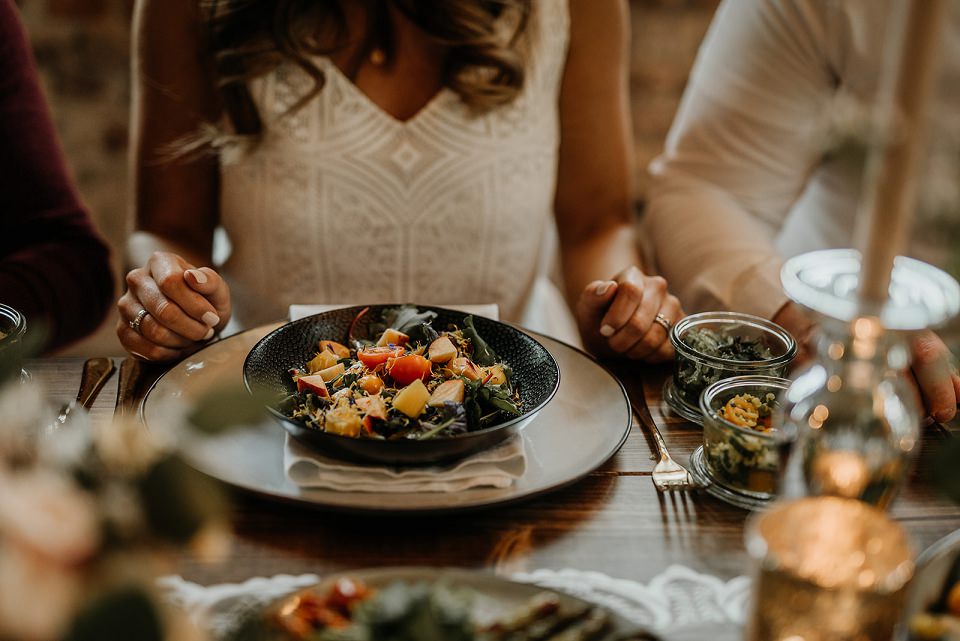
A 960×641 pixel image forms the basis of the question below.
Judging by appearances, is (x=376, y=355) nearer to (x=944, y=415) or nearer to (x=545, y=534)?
(x=545, y=534)

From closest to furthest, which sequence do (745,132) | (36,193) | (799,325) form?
(799,325) → (36,193) → (745,132)

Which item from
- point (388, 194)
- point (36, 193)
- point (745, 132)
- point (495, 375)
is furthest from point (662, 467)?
point (36, 193)

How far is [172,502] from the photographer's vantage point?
0.48 meters

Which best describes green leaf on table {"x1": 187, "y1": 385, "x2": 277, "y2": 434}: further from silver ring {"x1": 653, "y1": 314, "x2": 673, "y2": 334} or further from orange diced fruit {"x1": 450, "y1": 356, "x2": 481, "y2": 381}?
silver ring {"x1": 653, "y1": 314, "x2": 673, "y2": 334}

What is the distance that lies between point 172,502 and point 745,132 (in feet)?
5.25

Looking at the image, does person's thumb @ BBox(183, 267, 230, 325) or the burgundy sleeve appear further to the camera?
the burgundy sleeve

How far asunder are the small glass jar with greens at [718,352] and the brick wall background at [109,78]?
2.26 metres

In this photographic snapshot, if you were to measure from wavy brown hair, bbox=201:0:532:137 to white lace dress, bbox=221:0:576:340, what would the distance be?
1.3 inches

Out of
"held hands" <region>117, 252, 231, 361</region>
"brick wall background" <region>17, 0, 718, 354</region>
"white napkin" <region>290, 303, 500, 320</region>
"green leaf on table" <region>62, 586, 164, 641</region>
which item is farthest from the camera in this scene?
"brick wall background" <region>17, 0, 718, 354</region>

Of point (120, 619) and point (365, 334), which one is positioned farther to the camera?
point (365, 334)

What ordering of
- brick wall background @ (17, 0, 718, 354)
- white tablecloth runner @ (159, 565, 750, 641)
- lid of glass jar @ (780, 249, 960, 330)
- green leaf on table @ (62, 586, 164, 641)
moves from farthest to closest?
brick wall background @ (17, 0, 718, 354) → white tablecloth runner @ (159, 565, 750, 641) → lid of glass jar @ (780, 249, 960, 330) → green leaf on table @ (62, 586, 164, 641)

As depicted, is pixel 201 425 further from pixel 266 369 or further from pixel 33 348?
pixel 266 369

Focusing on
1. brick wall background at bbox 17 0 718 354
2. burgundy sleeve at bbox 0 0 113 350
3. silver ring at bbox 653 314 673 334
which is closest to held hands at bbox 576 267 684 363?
silver ring at bbox 653 314 673 334

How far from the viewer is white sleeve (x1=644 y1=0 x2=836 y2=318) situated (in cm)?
172
